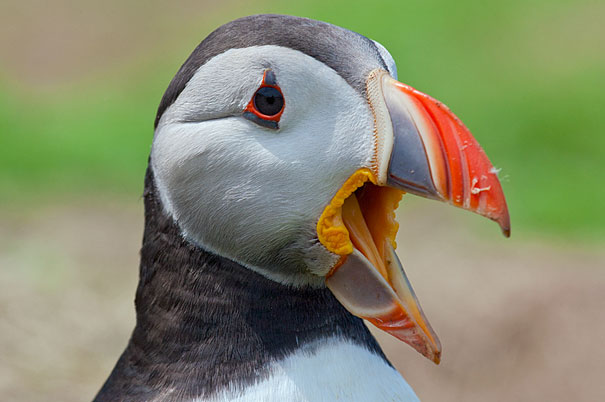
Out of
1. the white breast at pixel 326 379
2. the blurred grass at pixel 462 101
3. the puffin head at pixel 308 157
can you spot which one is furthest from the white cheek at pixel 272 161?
the blurred grass at pixel 462 101

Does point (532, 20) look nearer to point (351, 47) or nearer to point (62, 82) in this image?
point (62, 82)

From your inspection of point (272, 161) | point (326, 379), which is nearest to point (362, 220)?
point (272, 161)

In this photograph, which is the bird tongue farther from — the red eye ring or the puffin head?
the red eye ring

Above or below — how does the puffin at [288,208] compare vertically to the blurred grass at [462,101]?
above

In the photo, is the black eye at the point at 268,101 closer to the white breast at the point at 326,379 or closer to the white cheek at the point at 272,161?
the white cheek at the point at 272,161

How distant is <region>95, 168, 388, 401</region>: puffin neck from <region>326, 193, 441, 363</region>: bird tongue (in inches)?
5.7

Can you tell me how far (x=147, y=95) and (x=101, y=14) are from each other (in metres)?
2.95

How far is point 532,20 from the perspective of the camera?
38.1 feet

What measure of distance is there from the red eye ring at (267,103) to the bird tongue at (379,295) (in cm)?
34

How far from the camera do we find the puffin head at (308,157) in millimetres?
2125

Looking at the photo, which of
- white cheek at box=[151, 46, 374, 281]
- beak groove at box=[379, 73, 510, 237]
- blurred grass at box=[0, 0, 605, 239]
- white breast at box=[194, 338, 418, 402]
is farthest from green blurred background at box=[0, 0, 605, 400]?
beak groove at box=[379, 73, 510, 237]

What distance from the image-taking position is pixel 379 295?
89.6 inches

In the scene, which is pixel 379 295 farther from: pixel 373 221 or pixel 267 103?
pixel 267 103

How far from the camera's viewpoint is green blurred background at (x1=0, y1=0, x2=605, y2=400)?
19.1 feet
